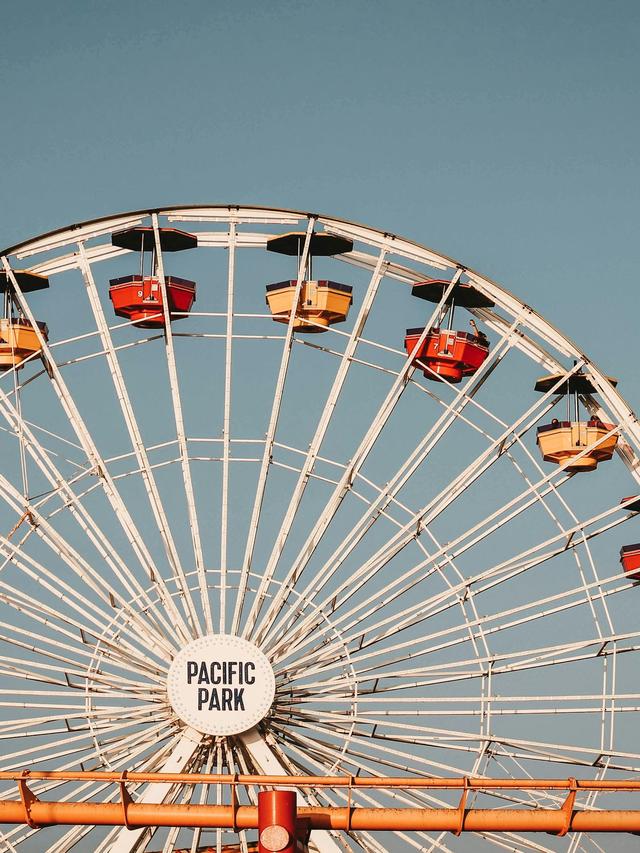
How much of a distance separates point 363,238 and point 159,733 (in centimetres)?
840

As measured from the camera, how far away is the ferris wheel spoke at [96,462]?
20500 mm

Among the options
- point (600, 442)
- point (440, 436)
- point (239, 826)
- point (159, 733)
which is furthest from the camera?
point (600, 442)

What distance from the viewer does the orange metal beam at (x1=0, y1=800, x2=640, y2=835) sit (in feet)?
44.2

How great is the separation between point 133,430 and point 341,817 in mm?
9289

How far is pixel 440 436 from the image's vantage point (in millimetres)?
22156

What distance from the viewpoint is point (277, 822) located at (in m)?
13.3

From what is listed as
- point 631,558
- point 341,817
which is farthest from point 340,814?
point 631,558

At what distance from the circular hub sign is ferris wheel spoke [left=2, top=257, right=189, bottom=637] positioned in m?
0.45

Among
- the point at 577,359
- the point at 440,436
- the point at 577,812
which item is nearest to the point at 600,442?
the point at 577,359

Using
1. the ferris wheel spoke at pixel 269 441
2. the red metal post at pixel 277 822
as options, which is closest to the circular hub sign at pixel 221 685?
the ferris wheel spoke at pixel 269 441

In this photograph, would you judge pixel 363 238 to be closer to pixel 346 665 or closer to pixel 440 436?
pixel 440 436

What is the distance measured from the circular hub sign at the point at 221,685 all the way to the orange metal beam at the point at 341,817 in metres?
6.22

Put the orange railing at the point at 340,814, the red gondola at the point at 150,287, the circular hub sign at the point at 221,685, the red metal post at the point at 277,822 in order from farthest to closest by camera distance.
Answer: the red gondola at the point at 150,287
the circular hub sign at the point at 221,685
the orange railing at the point at 340,814
the red metal post at the point at 277,822

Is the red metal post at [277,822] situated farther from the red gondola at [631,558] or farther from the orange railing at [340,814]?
the red gondola at [631,558]
